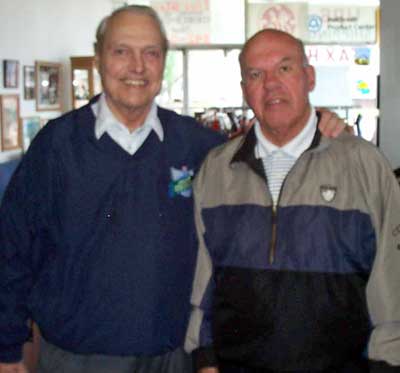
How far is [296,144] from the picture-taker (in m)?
1.96

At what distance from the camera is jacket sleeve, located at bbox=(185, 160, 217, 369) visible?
2029mm

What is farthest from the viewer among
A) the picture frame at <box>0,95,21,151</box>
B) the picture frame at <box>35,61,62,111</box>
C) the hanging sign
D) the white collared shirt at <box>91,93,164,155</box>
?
the hanging sign

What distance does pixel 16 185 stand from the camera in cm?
209

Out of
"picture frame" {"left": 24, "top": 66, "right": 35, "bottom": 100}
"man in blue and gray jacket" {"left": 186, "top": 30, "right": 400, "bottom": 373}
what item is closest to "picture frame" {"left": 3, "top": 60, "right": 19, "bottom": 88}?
"picture frame" {"left": 24, "top": 66, "right": 35, "bottom": 100}

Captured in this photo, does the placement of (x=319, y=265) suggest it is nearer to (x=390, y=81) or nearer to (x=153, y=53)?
(x=153, y=53)

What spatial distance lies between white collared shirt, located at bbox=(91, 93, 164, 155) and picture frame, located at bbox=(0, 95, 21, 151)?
3539mm

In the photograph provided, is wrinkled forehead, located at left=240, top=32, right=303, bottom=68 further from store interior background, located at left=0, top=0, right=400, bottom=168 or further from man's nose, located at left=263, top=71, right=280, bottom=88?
store interior background, located at left=0, top=0, right=400, bottom=168

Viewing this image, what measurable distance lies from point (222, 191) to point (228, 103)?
6.13 meters

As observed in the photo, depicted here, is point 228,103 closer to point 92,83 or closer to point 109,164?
point 92,83

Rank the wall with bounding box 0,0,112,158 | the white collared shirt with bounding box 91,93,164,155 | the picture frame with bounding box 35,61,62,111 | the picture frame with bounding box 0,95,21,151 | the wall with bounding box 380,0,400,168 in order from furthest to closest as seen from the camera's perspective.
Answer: the picture frame with bounding box 35,61,62,111
the wall with bounding box 0,0,112,158
the picture frame with bounding box 0,95,21,151
the wall with bounding box 380,0,400,168
the white collared shirt with bounding box 91,93,164,155

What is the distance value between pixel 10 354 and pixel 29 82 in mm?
4174

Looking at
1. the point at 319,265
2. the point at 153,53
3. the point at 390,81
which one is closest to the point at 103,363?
the point at 319,265

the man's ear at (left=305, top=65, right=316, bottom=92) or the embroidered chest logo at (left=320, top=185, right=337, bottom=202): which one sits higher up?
the man's ear at (left=305, top=65, right=316, bottom=92)

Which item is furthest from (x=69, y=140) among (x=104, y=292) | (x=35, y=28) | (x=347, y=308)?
(x=35, y=28)
